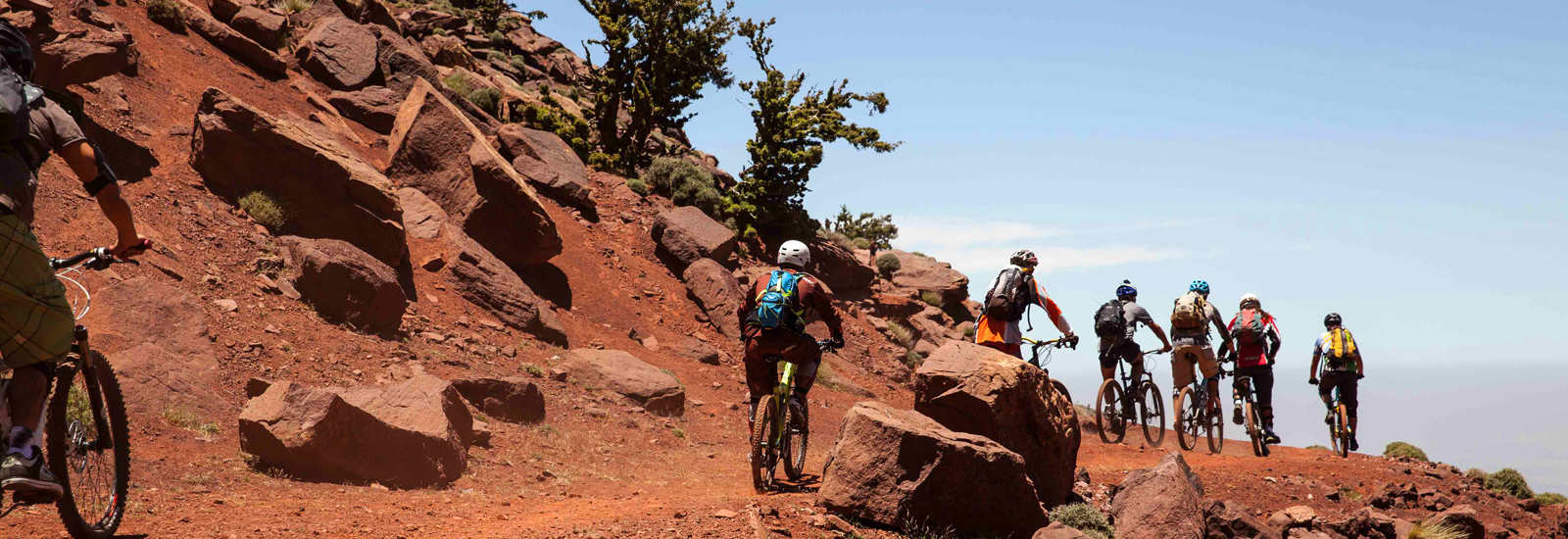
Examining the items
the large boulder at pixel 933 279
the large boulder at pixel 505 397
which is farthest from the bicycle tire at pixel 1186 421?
the large boulder at pixel 933 279

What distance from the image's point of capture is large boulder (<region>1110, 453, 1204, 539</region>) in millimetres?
7891

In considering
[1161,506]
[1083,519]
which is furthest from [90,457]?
[1161,506]

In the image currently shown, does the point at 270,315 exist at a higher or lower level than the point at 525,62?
lower

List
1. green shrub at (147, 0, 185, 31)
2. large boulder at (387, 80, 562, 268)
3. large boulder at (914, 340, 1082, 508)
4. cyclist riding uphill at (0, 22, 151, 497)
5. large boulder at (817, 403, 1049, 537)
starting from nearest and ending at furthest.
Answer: cyclist riding uphill at (0, 22, 151, 497) → large boulder at (817, 403, 1049, 537) → large boulder at (914, 340, 1082, 508) → large boulder at (387, 80, 562, 268) → green shrub at (147, 0, 185, 31)

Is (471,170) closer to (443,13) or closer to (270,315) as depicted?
(270,315)

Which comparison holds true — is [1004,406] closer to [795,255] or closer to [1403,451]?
[795,255]

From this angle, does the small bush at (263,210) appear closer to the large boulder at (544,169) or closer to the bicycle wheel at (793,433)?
the large boulder at (544,169)

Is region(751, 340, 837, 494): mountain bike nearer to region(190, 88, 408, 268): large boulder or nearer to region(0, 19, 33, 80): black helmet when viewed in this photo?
region(0, 19, 33, 80): black helmet

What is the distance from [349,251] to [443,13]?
2601 cm

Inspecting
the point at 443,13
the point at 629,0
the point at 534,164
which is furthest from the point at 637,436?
the point at 443,13

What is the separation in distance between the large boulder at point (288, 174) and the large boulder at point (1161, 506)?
1018 cm

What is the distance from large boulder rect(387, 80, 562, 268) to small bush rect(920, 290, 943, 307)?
521 inches

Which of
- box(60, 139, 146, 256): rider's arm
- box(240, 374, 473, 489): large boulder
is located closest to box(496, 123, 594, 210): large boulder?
box(240, 374, 473, 489): large boulder

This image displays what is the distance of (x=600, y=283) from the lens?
18188 mm
